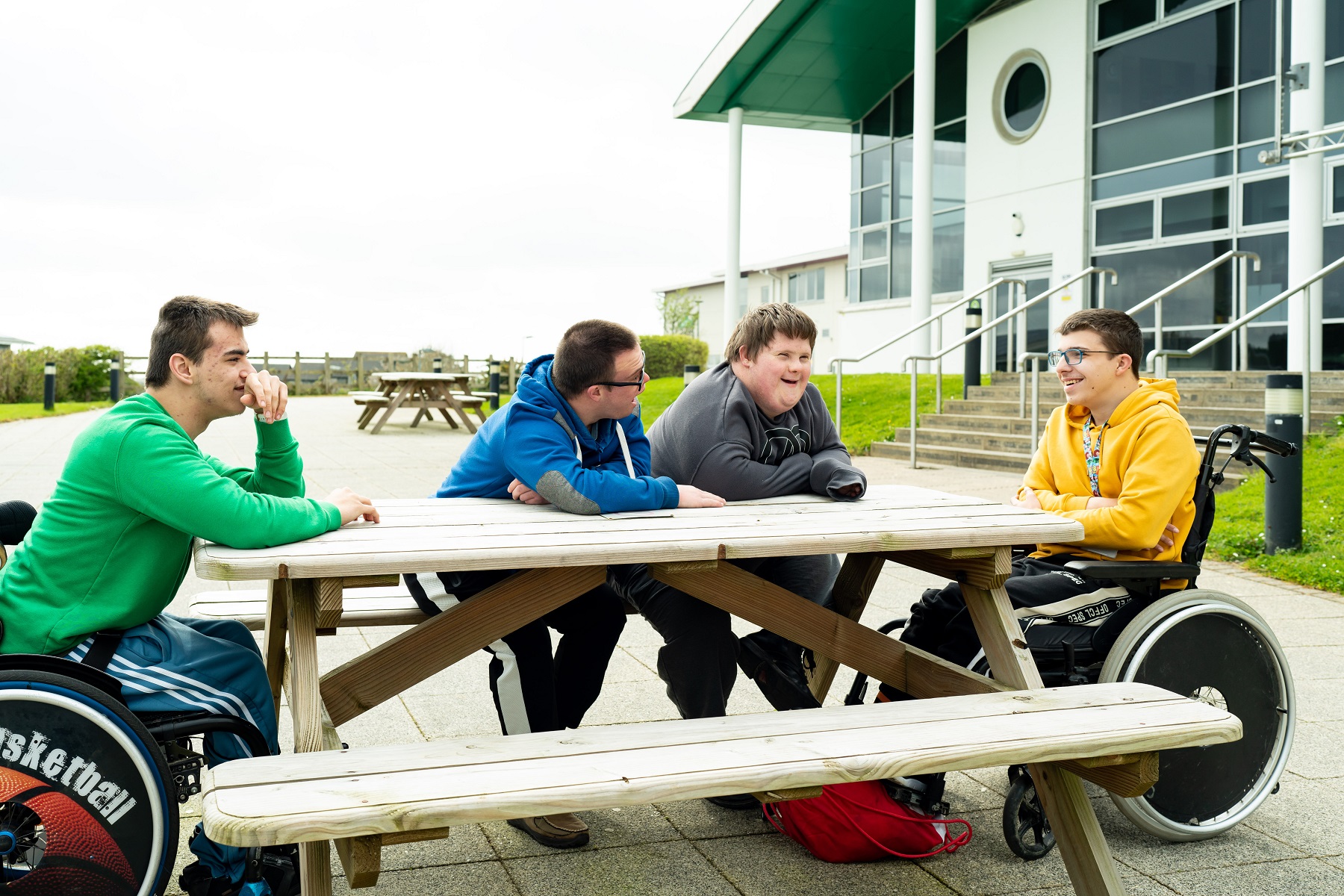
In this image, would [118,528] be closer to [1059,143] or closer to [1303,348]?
[1303,348]

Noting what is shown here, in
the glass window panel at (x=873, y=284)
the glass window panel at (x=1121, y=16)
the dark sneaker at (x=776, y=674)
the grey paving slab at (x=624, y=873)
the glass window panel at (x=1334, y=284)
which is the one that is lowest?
the grey paving slab at (x=624, y=873)

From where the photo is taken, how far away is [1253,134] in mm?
15922

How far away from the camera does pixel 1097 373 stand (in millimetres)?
3473

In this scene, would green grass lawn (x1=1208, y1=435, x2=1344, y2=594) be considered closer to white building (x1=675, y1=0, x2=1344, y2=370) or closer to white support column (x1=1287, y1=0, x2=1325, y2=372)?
Answer: white support column (x1=1287, y1=0, x2=1325, y2=372)

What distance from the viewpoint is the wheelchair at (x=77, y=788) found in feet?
7.45

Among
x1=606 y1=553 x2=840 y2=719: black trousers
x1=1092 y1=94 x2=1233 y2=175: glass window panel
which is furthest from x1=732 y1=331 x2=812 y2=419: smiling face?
x1=1092 y1=94 x2=1233 y2=175: glass window panel

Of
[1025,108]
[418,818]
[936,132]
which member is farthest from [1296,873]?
[936,132]

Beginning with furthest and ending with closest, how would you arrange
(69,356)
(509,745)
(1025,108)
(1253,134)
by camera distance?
(69,356)
(1025,108)
(1253,134)
(509,745)

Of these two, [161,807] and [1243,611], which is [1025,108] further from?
[161,807]

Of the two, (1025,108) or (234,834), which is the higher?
(1025,108)

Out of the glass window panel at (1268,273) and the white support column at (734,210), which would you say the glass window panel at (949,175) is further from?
the glass window panel at (1268,273)

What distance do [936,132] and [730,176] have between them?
4233mm

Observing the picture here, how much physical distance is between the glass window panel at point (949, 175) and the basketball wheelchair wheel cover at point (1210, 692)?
786 inches

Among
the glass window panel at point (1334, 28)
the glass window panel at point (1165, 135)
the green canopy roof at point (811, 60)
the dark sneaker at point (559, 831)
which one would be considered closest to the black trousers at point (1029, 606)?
the dark sneaker at point (559, 831)
